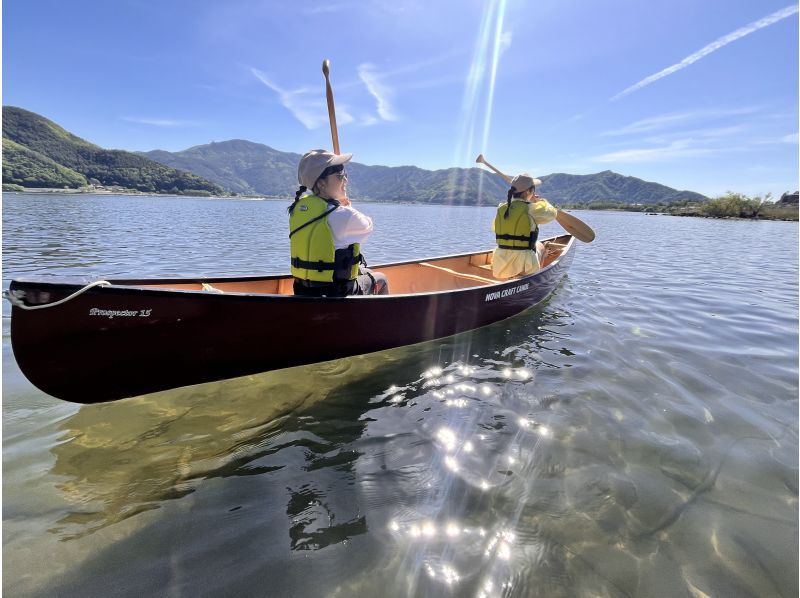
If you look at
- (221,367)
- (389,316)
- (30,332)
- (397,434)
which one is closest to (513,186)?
(389,316)

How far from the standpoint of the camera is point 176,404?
13.3 feet

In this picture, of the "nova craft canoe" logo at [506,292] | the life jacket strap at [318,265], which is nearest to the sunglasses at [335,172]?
the life jacket strap at [318,265]

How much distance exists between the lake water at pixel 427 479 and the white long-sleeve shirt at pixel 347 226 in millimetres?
1767

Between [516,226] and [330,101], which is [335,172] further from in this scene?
[516,226]

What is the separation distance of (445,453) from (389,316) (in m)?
2.00

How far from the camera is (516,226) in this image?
7.33 m

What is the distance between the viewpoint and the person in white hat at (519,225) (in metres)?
6.98

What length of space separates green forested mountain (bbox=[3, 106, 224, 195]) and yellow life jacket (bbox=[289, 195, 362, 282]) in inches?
6136

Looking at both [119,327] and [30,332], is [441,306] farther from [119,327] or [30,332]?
[30,332]

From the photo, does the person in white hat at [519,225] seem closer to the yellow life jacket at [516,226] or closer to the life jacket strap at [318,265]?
the yellow life jacket at [516,226]

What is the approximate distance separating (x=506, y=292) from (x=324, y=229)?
3678 mm

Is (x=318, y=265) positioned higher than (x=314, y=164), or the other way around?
(x=314, y=164)

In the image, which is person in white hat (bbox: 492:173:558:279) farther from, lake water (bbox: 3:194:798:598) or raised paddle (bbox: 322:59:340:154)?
raised paddle (bbox: 322:59:340:154)

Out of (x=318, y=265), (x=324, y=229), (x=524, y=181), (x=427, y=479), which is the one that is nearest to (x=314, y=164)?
(x=324, y=229)
